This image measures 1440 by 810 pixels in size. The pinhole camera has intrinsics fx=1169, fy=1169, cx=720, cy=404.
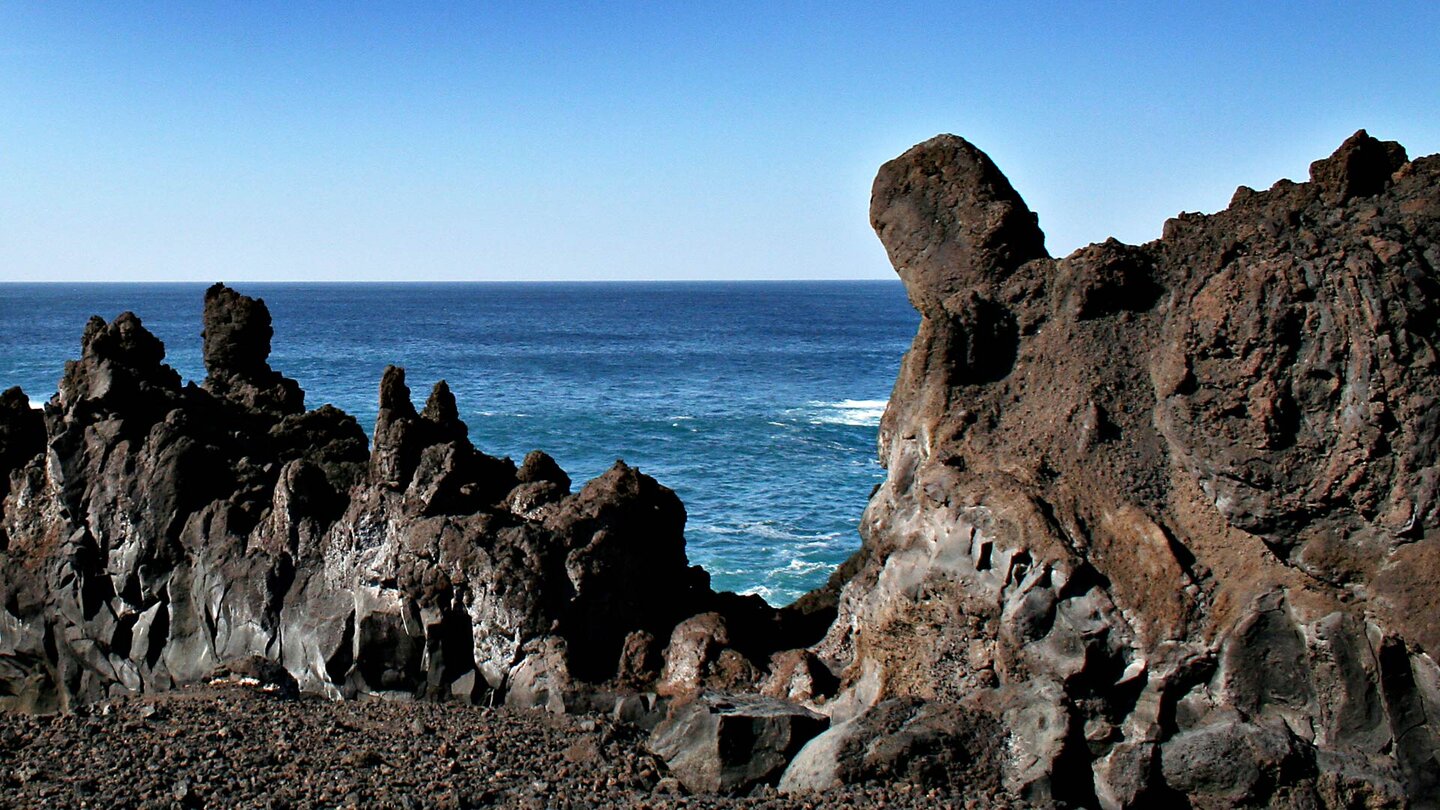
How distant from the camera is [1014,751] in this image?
1379 cm

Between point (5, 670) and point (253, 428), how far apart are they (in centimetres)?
606

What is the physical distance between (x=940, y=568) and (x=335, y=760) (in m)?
8.40

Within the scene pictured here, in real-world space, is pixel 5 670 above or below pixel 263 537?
below

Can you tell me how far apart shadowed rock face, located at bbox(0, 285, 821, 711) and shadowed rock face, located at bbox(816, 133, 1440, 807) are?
4.23m

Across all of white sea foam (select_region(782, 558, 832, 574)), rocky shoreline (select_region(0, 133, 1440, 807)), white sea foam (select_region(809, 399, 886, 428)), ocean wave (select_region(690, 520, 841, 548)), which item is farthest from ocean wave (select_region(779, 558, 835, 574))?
white sea foam (select_region(809, 399, 886, 428))

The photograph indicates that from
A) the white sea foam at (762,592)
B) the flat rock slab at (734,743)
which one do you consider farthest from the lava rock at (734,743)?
the white sea foam at (762,592)

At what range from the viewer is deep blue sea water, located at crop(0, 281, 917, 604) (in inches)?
1527

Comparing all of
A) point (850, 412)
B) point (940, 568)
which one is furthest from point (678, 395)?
point (940, 568)

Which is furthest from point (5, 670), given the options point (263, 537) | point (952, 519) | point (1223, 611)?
point (1223, 611)

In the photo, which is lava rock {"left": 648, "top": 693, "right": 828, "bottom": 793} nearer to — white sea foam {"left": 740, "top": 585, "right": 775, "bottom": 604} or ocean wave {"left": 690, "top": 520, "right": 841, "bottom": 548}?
white sea foam {"left": 740, "top": 585, "right": 775, "bottom": 604}

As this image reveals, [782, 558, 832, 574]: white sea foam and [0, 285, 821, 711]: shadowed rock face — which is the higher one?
[0, 285, 821, 711]: shadowed rock face

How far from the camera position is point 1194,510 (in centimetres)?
1459

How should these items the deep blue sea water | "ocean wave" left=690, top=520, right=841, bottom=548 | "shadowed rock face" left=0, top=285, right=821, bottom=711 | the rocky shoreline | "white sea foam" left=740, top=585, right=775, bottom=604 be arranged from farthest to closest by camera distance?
1. the deep blue sea water
2. "ocean wave" left=690, top=520, right=841, bottom=548
3. "white sea foam" left=740, top=585, right=775, bottom=604
4. "shadowed rock face" left=0, top=285, right=821, bottom=711
5. the rocky shoreline

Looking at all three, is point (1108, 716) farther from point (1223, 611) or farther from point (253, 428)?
point (253, 428)
